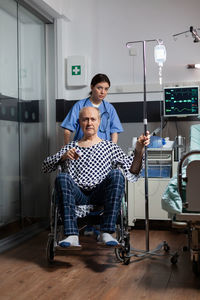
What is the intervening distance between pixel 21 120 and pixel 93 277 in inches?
69.2

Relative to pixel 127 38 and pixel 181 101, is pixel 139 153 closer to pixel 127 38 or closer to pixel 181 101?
pixel 181 101

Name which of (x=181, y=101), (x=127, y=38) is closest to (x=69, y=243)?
(x=181, y=101)


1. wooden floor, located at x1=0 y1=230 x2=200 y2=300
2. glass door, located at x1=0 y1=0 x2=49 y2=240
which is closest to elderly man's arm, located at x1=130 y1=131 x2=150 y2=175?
wooden floor, located at x1=0 y1=230 x2=200 y2=300

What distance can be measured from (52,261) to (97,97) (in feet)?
4.63

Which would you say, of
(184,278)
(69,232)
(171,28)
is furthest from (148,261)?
(171,28)

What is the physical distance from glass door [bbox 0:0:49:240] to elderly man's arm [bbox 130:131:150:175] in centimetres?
115

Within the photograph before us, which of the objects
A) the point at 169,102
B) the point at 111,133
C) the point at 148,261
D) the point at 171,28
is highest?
the point at 171,28

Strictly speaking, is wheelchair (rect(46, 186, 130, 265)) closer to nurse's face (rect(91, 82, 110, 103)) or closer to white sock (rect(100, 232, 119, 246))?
white sock (rect(100, 232, 119, 246))

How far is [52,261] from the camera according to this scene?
280cm

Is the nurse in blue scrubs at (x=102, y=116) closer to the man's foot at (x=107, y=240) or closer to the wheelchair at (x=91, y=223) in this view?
the wheelchair at (x=91, y=223)

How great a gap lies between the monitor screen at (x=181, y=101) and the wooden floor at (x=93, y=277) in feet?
4.58

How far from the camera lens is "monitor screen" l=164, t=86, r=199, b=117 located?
3934 millimetres

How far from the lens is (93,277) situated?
2543 millimetres

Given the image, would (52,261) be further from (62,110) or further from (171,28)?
(171,28)
